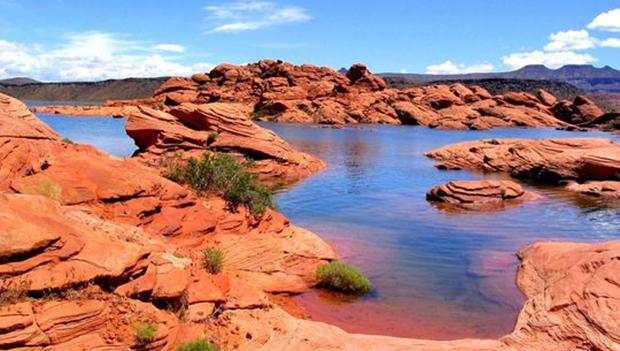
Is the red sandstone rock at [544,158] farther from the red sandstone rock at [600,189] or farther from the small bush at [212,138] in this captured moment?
Result: the small bush at [212,138]

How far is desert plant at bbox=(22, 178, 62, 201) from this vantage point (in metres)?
10.5

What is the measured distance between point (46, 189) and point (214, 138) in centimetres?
2053

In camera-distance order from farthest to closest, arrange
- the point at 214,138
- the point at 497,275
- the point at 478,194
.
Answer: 1. the point at 214,138
2. the point at 478,194
3. the point at 497,275

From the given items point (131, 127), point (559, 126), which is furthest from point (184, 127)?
point (559, 126)

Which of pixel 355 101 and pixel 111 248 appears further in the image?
pixel 355 101

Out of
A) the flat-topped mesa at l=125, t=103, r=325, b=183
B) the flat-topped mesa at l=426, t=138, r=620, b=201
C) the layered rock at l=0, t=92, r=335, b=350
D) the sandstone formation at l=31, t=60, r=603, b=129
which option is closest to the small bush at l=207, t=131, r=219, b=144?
the flat-topped mesa at l=125, t=103, r=325, b=183

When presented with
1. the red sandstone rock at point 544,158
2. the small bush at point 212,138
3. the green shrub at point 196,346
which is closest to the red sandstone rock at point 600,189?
the red sandstone rock at point 544,158

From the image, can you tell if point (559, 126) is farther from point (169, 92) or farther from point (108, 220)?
point (108, 220)

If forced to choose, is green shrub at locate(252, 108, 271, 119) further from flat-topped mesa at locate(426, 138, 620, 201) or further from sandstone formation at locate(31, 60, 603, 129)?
flat-topped mesa at locate(426, 138, 620, 201)

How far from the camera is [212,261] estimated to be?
1192 cm

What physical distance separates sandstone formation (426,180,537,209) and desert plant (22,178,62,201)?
682 inches

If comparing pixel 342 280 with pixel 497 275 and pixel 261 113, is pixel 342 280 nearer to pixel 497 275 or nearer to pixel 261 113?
pixel 497 275

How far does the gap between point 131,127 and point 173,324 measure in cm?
A: 2244

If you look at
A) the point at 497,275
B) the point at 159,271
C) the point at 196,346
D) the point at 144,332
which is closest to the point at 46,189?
the point at 159,271
